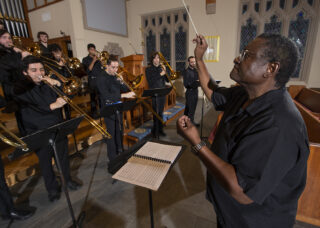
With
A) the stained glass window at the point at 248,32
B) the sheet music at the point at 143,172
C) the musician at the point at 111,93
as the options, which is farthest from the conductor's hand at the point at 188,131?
the stained glass window at the point at 248,32

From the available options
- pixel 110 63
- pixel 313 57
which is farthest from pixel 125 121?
pixel 313 57

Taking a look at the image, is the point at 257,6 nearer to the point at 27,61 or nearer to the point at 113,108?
the point at 113,108

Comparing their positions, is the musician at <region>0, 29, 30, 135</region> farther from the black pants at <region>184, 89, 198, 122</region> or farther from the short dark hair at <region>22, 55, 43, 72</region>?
the black pants at <region>184, 89, 198, 122</region>

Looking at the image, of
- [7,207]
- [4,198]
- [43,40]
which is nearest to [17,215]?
[7,207]

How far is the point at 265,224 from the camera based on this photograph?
948mm

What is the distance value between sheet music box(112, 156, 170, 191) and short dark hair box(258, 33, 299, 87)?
0.91 metres

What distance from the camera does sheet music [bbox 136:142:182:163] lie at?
1.37m

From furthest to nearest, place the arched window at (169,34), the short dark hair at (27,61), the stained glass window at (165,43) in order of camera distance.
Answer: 1. the stained glass window at (165,43)
2. the arched window at (169,34)
3. the short dark hair at (27,61)

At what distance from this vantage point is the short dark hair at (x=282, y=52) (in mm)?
813

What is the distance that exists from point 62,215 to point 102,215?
0.52 meters

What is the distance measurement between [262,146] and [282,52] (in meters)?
0.46

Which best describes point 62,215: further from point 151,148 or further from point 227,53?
point 227,53

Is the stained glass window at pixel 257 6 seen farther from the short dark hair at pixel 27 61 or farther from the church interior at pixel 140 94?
the short dark hair at pixel 27 61

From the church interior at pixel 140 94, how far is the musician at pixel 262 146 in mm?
495
